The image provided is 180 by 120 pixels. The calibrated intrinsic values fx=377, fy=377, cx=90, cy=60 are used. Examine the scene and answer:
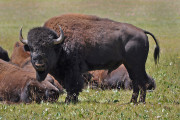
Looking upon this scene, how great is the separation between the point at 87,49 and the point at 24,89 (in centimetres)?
168

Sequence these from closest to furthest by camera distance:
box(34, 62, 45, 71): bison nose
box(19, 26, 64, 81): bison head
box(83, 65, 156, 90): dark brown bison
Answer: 1. box(34, 62, 45, 71): bison nose
2. box(19, 26, 64, 81): bison head
3. box(83, 65, 156, 90): dark brown bison

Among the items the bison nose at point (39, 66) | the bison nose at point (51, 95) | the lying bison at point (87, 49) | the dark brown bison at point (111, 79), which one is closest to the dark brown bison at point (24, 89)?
the bison nose at point (51, 95)

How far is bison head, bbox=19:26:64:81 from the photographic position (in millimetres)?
7906

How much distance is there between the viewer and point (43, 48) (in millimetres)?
8094

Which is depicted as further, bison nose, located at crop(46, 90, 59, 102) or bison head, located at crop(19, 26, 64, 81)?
bison nose, located at crop(46, 90, 59, 102)

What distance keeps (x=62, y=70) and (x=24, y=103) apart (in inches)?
44.9

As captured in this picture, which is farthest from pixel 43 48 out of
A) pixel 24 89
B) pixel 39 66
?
pixel 24 89

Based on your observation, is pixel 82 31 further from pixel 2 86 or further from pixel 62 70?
pixel 2 86

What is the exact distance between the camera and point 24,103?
8.24 meters

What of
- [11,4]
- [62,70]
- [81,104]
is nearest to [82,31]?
[62,70]

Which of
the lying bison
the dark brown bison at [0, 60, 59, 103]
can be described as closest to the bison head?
the lying bison

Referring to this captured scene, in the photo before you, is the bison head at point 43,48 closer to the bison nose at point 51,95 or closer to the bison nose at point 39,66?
the bison nose at point 39,66

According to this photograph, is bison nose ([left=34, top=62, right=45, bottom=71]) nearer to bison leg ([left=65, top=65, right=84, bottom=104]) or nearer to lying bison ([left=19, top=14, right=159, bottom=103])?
lying bison ([left=19, top=14, right=159, bottom=103])

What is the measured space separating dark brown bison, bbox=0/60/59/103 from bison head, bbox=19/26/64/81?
1.00ft
